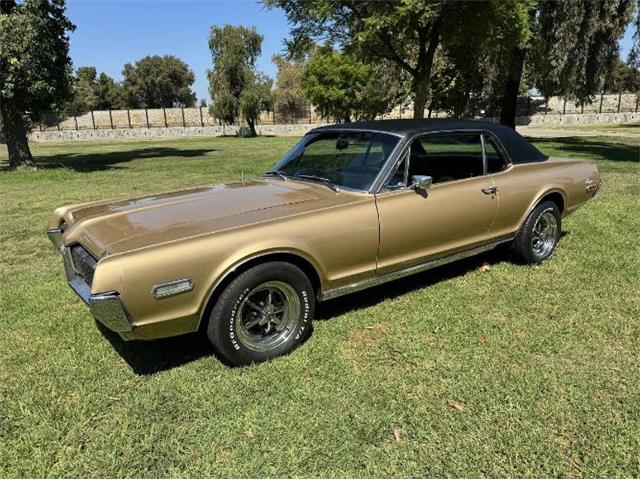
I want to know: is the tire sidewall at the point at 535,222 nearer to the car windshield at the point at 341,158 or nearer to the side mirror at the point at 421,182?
the side mirror at the point at 421,182

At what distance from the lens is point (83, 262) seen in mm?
3428

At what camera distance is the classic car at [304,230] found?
10.0 feet

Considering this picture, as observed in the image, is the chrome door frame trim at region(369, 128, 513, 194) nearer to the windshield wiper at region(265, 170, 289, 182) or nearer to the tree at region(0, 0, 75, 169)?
the windshield wiper at region(265, 170, 289, 182)

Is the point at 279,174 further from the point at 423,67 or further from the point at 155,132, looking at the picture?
the point at 155,132

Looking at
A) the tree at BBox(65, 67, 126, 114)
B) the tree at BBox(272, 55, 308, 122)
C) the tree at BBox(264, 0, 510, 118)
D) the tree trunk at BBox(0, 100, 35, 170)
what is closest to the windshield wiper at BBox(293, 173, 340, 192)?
the tree at BBox(264, 0, 510, 118)

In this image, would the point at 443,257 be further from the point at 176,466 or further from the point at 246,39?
the point at 246,39

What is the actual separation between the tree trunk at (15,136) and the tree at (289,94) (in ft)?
126

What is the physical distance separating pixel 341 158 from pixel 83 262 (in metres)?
2.21

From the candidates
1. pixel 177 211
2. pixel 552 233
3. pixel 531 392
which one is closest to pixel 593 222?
pixel 552 233

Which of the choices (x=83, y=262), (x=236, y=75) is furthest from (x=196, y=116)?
(x=83, y=262)

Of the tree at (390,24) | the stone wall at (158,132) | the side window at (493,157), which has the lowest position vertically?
the stone wall at (158,132)

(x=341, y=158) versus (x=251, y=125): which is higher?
(x=341, y=158)

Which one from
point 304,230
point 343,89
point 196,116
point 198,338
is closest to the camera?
point 304,230

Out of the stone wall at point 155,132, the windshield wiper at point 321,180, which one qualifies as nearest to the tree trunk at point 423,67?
the windshield wiper at point 321,180
